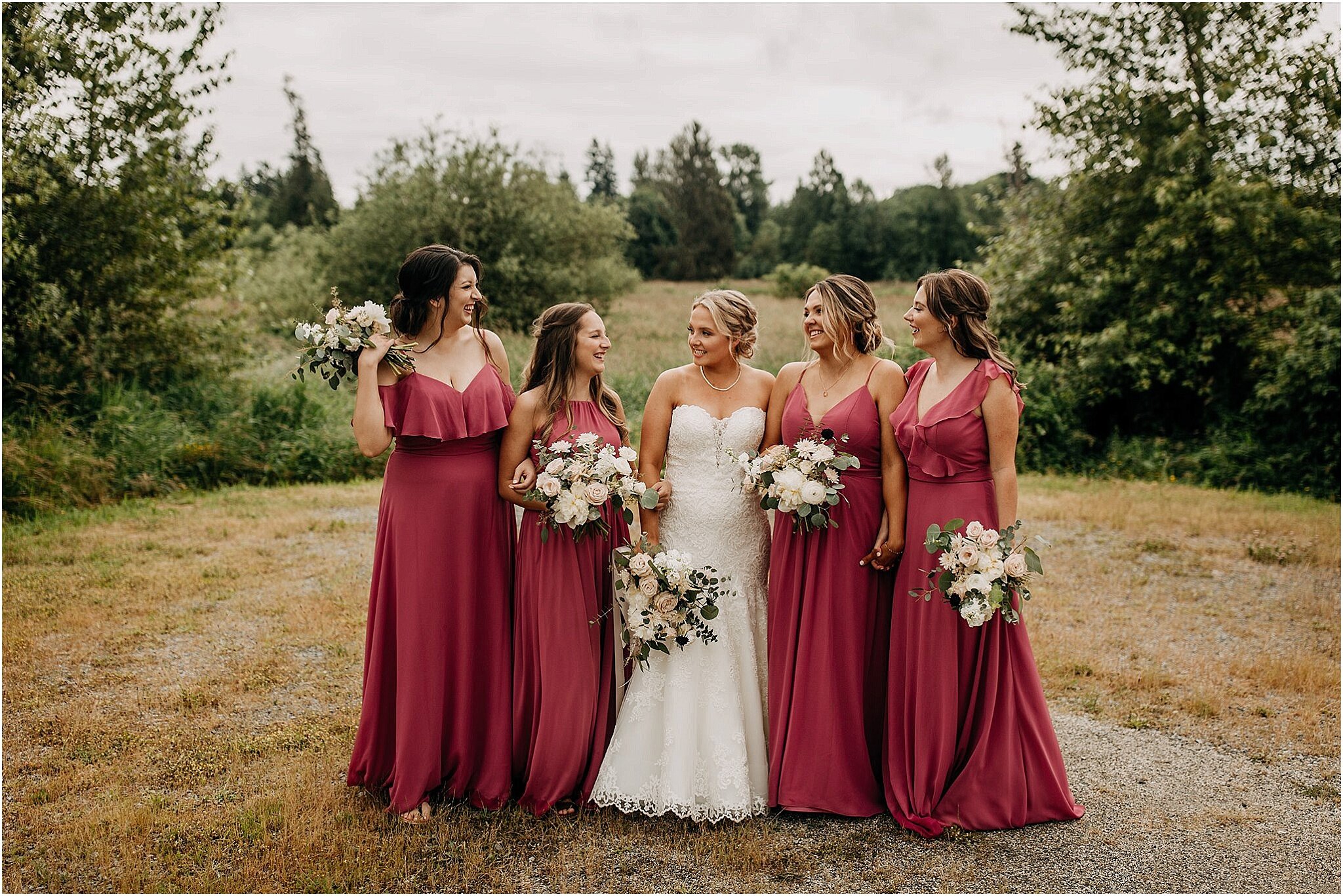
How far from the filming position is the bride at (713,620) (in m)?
4.57

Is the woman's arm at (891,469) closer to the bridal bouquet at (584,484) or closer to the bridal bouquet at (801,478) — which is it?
the bridal bouquet at (801,478)

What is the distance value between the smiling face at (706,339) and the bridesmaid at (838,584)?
422 mm

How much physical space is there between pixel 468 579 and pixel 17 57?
36.0 feet

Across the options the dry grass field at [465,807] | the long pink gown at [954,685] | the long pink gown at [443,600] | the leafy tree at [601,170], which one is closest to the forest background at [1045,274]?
the dry grass field at [465,807]

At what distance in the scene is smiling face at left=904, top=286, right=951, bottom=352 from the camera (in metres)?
4.43

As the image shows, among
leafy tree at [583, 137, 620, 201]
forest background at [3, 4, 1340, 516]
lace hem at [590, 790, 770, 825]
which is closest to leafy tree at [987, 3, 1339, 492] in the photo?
forest background at [3, 4, 1340, 516]

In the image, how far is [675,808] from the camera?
4.50m

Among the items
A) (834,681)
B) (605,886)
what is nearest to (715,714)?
(834,681)

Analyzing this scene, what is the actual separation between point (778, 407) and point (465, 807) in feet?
8.25

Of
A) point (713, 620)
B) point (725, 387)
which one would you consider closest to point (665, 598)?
point (713, 620)

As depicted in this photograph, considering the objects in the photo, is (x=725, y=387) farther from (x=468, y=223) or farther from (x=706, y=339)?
(x=468, y=223)

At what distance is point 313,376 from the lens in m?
15.2

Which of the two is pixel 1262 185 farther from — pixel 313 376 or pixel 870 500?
pixel 313 376

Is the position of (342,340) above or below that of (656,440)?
above
